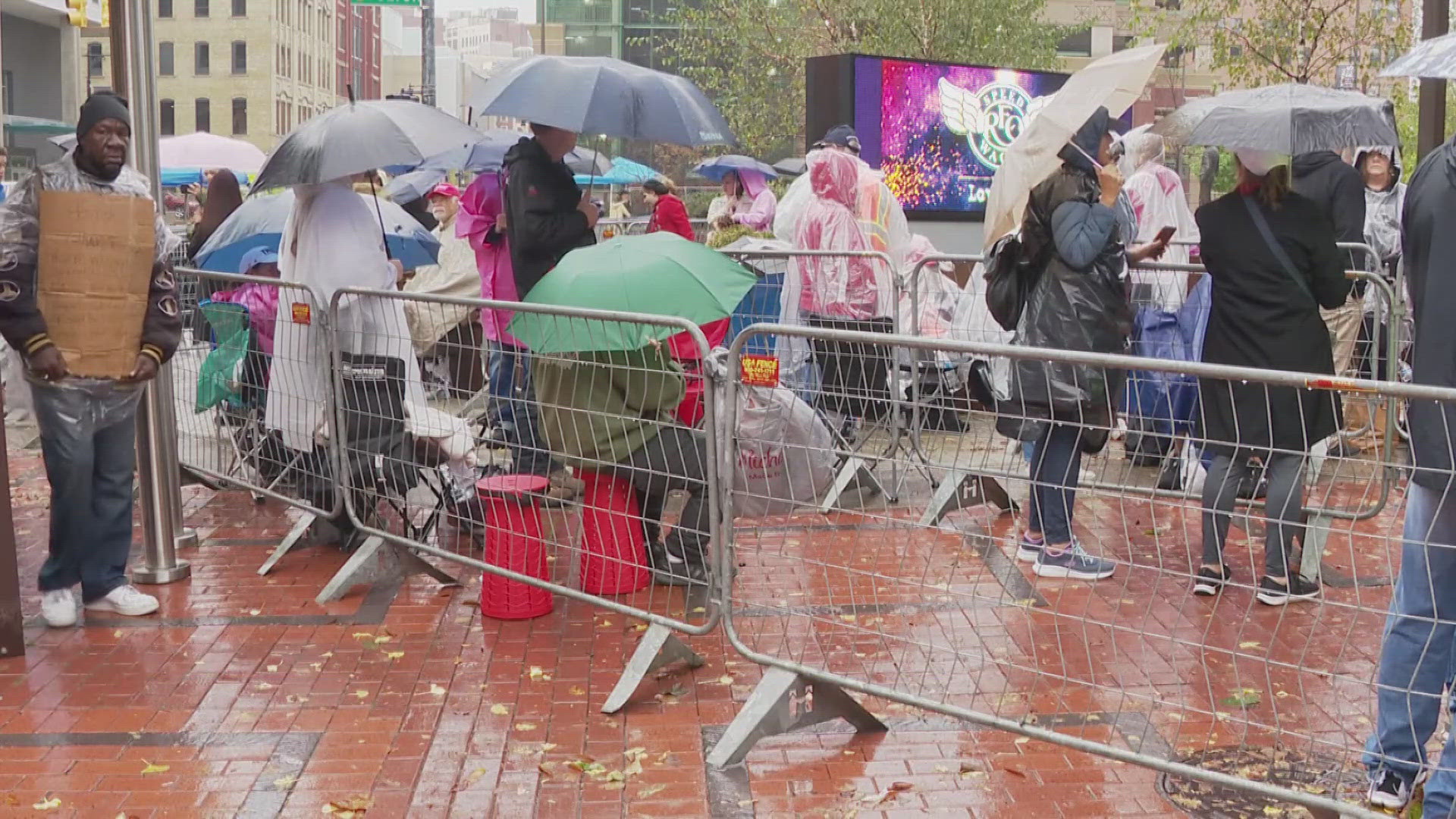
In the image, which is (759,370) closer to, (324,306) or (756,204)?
(324,306)

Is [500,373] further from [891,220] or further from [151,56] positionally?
[891,220]

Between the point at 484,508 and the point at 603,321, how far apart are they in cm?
111

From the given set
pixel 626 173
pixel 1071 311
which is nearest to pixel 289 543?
pixel 1071 311

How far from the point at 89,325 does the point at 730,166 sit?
11.4 m

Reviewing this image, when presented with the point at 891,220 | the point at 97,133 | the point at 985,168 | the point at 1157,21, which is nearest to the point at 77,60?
the point at 1157,21

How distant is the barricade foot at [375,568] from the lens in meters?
6.60

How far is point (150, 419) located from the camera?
678 centimetres

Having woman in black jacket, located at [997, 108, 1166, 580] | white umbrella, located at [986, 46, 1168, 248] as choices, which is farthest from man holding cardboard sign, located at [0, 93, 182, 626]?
woman in black jacket, located at [997, 108, 1166, 580]

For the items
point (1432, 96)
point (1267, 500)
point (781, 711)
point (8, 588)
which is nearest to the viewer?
point (781, 711)

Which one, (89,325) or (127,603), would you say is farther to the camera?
(127,603)

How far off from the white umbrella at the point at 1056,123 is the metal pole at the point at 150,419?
368 centimetres

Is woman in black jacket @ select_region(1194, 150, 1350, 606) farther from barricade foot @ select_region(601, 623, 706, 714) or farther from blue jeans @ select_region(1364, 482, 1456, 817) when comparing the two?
barricade foot @ select_region(601, 623, 706, 714)

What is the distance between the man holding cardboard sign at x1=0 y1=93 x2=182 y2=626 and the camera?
5953 mm

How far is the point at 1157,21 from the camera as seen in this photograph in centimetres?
2089
